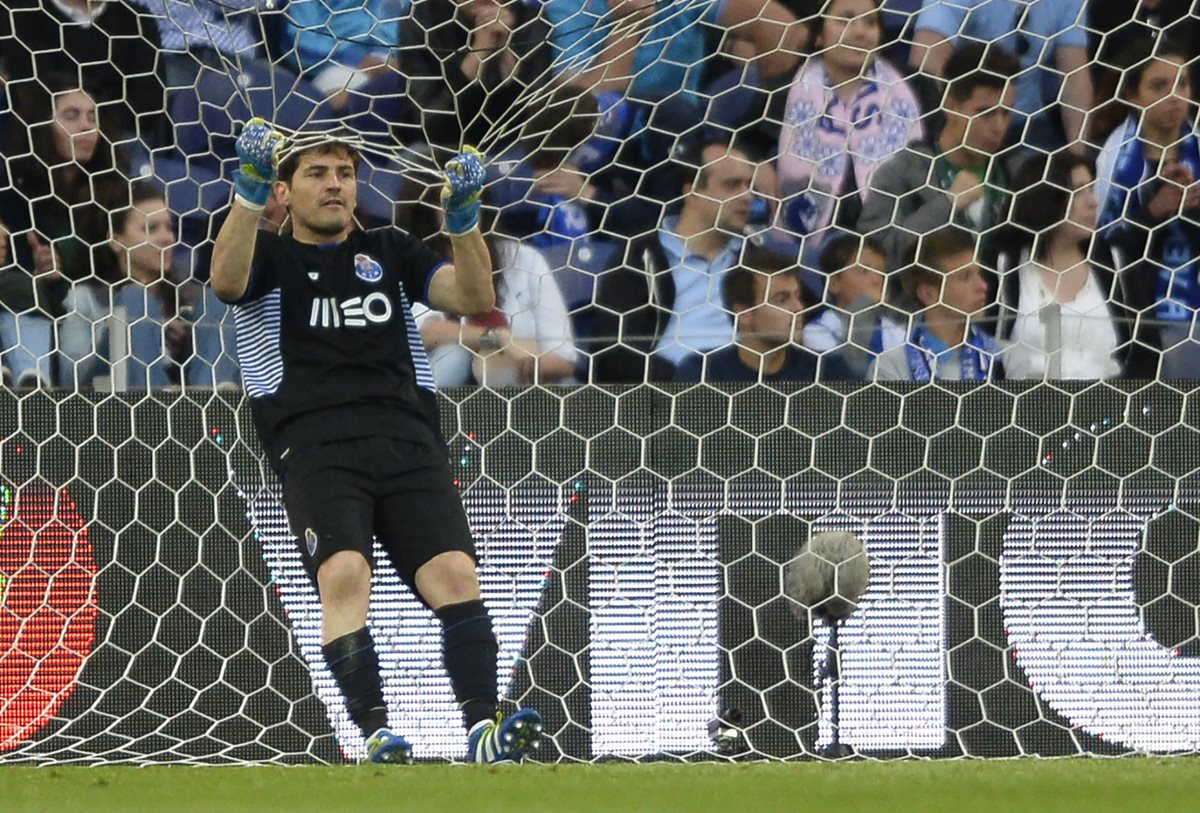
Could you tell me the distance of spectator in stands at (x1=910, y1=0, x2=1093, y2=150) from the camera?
3406mm

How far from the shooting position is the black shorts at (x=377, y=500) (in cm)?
259

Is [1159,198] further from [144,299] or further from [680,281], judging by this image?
[144,299]

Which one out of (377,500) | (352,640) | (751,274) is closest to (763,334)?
(751,274)

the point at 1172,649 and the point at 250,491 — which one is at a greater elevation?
the point at 250,491

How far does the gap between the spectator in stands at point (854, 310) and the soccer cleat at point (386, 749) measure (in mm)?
1342


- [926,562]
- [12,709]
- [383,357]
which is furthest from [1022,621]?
[12,709]

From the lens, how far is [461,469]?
3.39 meters

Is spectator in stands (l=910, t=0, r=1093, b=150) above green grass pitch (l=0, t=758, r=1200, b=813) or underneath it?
above

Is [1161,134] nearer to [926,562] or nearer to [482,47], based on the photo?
[926,562]

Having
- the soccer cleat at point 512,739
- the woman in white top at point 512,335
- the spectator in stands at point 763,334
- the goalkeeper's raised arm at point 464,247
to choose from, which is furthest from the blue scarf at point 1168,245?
the soccer cleat at point 512,739

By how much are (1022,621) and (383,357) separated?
57.8 inches

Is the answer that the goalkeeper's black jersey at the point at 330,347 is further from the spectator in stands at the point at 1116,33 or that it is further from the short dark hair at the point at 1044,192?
the spectator in stands at the point at 1116,33

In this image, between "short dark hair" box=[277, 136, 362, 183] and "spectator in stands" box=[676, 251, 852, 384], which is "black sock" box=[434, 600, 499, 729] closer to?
"short dark hair" box=[277, 136, 362, 183]

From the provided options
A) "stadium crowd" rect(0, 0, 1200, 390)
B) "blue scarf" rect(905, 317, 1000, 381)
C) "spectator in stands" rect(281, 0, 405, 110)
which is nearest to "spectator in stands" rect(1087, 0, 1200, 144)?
"stadium crowd" rect(0, 0, 1200, 390)
